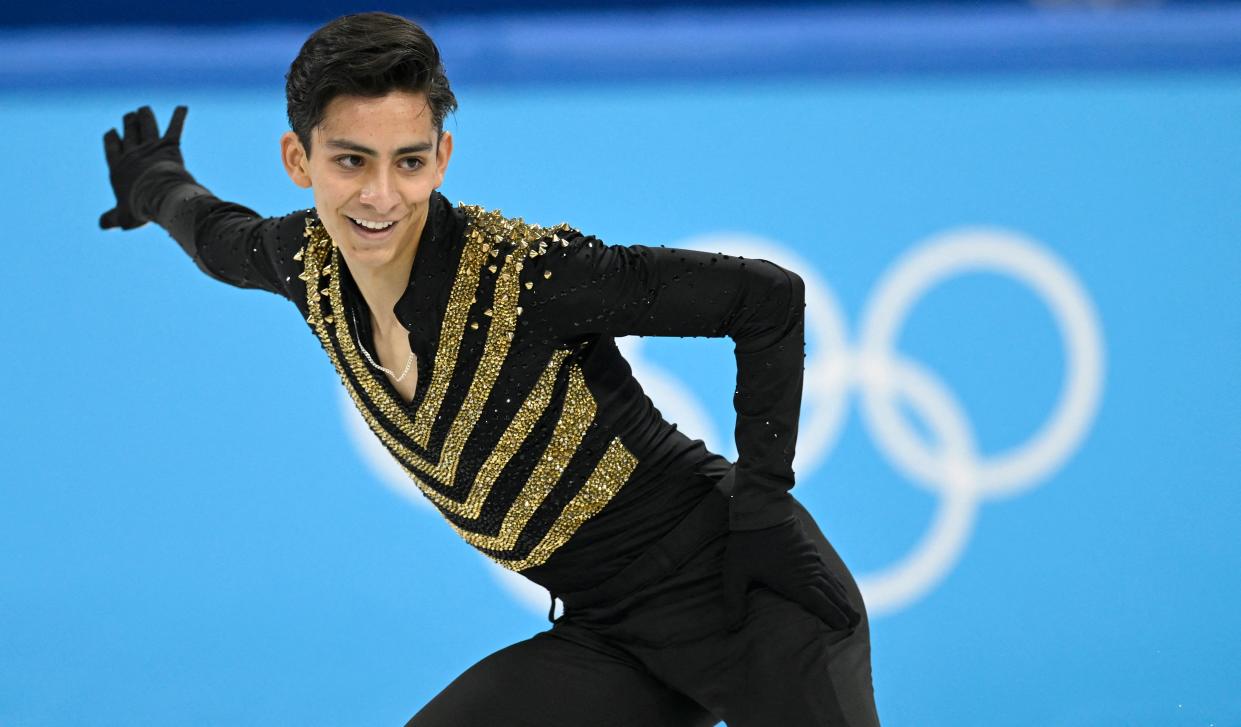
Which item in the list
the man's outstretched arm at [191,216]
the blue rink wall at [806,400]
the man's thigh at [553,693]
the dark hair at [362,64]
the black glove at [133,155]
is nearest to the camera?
the dark hair at [362,64]

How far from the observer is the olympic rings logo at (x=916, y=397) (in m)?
3.22

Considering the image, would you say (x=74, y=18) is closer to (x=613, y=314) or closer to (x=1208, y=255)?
(x=613, y=314)

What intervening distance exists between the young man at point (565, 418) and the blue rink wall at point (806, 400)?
3.54 ft

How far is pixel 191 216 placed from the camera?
7.78 ft

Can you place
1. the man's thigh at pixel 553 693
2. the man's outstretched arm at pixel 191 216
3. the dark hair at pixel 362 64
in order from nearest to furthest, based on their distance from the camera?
the dark hair at pixel 362 64, the man's thigh at pixel 553 693, the man's outstretched arm at pixel 191 216

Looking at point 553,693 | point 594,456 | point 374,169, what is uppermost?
point 374,169

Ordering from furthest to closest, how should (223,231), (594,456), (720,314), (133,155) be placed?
1. (133,155)
2. (223,231)
3. (594,456)
4. (720,314)

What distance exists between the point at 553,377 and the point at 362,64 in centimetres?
49

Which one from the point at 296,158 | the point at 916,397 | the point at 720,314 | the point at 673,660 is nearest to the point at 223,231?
the point at 296,158

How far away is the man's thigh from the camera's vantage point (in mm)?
2016

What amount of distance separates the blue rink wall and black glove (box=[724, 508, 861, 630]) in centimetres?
110

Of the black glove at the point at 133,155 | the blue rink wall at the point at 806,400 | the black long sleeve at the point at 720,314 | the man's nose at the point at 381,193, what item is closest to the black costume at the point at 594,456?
the black long sleeve at the point at 720,314

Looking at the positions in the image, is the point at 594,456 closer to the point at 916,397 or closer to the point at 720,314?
the point at 720,314

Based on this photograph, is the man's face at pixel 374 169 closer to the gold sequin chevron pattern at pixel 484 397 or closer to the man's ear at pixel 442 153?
the man's ear at pixel 442 153
